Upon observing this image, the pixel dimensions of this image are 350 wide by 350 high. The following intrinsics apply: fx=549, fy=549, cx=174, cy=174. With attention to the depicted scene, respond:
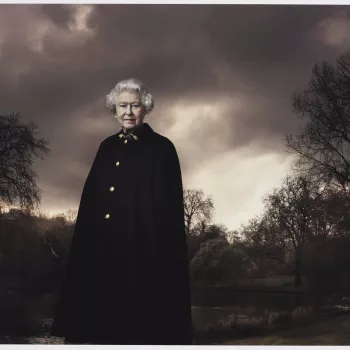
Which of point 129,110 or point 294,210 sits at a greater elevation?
point 129,110

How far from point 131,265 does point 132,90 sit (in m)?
1.71

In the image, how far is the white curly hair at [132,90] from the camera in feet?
17.9

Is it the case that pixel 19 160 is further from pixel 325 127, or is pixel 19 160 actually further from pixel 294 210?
pixel 325 127

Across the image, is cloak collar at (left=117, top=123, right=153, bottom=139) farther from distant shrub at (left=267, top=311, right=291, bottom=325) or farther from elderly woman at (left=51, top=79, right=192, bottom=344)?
distant shrub at (left=267, top=311, right=291, bottom=325)

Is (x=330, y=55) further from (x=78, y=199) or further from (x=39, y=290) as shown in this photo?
(x=39, y=290)

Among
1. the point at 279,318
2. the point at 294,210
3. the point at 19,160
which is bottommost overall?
the point at 279,318

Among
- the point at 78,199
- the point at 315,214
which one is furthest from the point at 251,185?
the point at 78,199

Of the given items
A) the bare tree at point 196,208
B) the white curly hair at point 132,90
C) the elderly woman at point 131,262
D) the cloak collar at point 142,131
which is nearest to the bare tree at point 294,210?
the bare tree at point 196,208

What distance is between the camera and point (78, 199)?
218 inches

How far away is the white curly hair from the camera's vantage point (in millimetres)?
5441

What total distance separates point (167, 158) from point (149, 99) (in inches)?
25.4

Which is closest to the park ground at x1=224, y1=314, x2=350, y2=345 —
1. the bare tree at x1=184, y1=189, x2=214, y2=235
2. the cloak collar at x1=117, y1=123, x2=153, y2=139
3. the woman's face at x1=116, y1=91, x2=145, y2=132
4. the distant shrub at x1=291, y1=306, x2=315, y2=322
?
the distant shrub at x1=291, y1=306, x2=315, y2=322

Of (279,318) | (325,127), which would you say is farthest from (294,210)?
(279,318)

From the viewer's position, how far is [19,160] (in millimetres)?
5770
